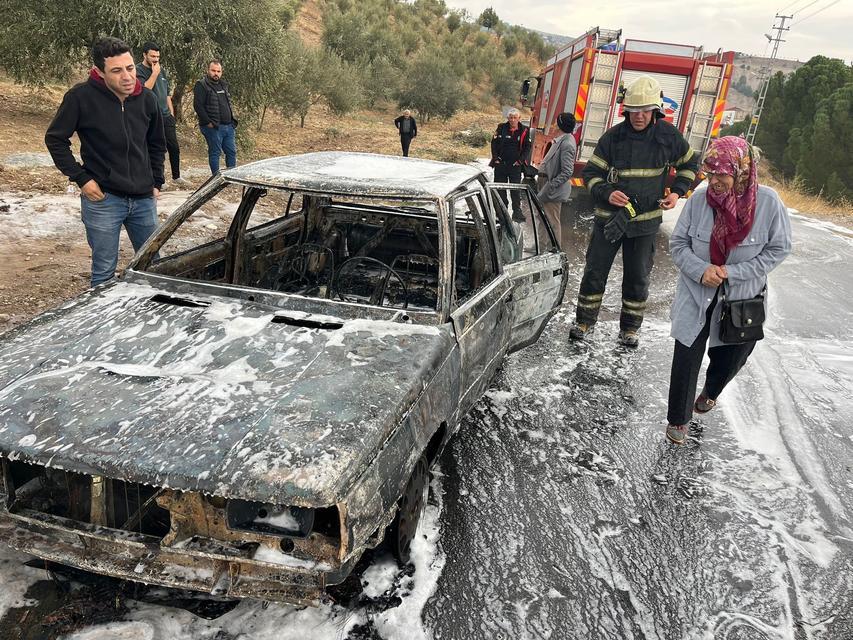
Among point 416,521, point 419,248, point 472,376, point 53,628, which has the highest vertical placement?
point 419,248

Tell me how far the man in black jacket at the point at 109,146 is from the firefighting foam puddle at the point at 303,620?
243 cm

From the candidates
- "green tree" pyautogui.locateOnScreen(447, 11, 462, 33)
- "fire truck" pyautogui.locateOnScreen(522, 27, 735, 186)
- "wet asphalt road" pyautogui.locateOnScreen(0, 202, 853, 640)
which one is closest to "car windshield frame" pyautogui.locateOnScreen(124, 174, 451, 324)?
"wet asphalt road" pyautogui.locateOnScreen(0, 202, 853, 640)

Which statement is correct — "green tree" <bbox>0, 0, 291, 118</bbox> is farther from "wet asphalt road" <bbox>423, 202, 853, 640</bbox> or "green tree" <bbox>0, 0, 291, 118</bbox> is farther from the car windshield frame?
"wet asphalt road" <bbox>423, 202, 853, 640</bbox>

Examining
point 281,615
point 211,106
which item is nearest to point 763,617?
point 281,615

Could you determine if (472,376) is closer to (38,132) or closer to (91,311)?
(91,311)

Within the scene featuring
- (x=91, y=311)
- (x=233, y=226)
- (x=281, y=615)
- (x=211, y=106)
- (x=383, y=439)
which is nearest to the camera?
(x=383, y=439)

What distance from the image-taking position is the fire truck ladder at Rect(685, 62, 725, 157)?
9.50m

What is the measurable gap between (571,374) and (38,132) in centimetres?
1127

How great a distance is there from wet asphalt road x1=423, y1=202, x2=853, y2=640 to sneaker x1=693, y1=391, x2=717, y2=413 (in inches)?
4.6

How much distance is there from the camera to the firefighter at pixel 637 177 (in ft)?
15.2

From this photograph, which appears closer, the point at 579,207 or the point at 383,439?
the point at 383,439

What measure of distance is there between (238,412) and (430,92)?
27468 mm

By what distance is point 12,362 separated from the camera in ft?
7.77

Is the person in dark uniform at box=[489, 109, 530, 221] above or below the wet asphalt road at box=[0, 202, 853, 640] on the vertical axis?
above
